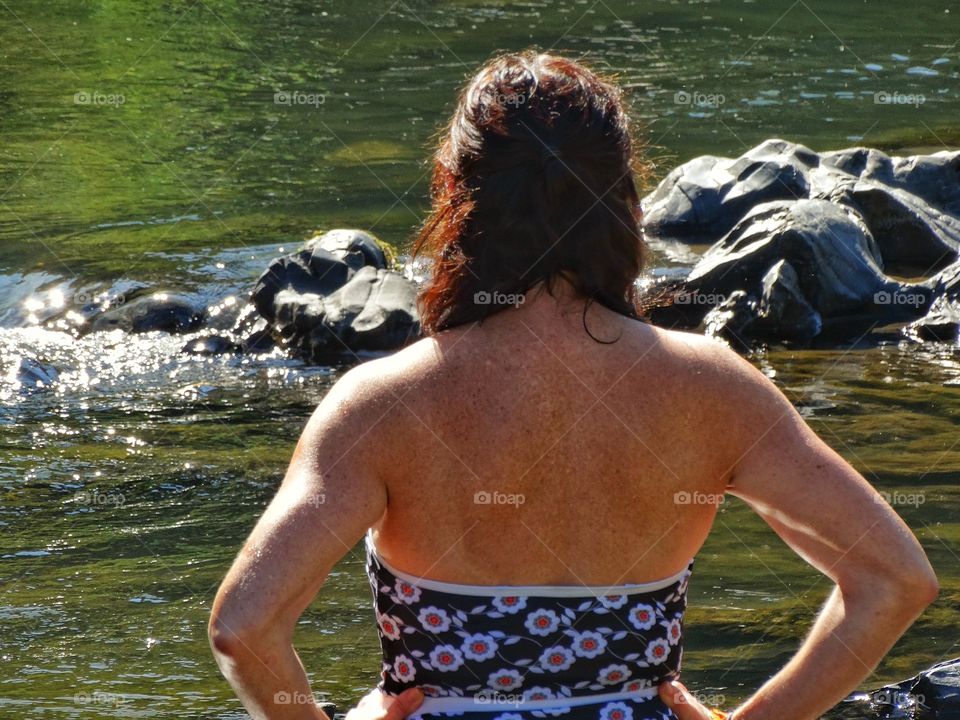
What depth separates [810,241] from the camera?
31.1 feet

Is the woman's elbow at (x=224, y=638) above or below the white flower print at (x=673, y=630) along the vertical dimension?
above

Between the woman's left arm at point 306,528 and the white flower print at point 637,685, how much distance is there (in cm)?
47

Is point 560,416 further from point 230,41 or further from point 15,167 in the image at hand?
point 230,41

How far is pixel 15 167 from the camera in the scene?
13.8 meters

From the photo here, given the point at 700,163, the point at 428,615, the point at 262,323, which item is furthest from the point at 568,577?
the point at 700,163

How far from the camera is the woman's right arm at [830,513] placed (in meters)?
2.03

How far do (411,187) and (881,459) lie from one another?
24.4 ft

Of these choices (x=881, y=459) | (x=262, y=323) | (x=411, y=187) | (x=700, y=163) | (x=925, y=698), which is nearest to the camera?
(x=925, y=698)
